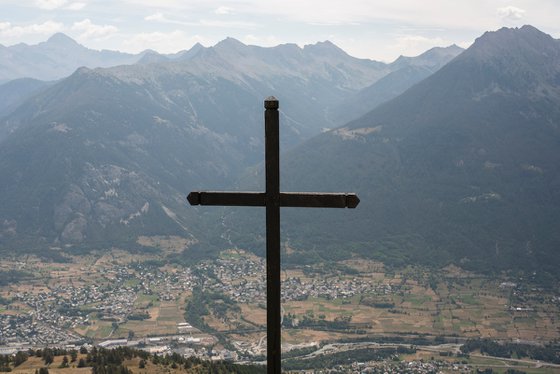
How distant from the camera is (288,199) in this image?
14.8m

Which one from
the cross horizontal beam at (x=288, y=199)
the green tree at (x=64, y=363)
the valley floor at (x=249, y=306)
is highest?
the cross horizontal beam at (x=288, y=199)

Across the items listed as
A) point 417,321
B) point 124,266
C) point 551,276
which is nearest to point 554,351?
point 417,321

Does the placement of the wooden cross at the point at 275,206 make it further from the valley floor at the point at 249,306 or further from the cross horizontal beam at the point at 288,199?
the valley floor at the point at 249,306

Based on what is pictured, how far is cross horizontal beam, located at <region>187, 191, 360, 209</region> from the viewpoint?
14531 millimetres

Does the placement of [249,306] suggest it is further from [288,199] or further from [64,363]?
[288,199]

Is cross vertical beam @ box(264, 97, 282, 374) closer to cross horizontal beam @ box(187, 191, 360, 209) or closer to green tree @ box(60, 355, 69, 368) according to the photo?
cross horizontal beam @ box(187, 191, 360, 209)

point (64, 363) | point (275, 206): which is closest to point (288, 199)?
A: point (275, 206)

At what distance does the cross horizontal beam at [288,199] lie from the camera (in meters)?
14.5

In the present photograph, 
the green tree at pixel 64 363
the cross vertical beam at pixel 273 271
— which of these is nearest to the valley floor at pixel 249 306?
the green tree at pixel 64 363

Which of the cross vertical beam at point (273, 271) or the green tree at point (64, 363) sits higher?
the cross vertical beam at point (273, 271)

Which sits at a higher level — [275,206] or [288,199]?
[288,199]

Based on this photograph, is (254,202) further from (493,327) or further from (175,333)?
(493,327)

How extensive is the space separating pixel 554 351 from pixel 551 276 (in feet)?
172

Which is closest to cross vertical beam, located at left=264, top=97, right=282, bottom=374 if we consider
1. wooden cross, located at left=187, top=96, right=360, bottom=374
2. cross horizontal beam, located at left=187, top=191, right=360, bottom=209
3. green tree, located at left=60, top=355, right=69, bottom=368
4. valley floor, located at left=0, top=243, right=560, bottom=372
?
wooden cross, located at left=187, top=96, right=360, bottom=374
